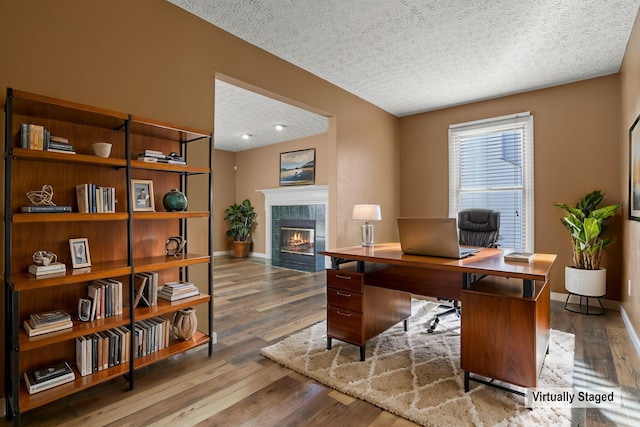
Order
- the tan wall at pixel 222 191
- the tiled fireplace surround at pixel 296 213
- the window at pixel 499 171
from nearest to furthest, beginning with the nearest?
the window at pixel 499 171 → the tiled fireplace surround at pixel 296 213 → the tan wall at pixel 222 191

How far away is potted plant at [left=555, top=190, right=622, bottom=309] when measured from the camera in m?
3.35

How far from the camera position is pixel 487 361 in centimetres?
184

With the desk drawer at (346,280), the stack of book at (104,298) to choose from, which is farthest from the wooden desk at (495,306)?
the stack of book at (104,298)

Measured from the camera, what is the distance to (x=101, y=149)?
1.98 metres

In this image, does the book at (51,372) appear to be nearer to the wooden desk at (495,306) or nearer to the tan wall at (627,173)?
the wooden desk at (495,306)

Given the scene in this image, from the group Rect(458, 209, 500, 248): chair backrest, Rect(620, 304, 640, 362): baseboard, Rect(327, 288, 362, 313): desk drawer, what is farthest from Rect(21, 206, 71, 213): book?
Rect(620, 304, 640, 362): baseboard

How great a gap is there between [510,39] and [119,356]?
154 inches

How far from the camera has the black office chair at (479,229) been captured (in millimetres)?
3164

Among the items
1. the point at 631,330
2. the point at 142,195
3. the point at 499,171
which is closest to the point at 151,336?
the point at 142,195

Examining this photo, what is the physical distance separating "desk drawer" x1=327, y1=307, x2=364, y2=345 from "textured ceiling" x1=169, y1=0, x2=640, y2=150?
2.31m

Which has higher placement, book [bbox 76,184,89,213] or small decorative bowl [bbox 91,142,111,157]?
small decorative bowl [bbox 91,142,111,157]

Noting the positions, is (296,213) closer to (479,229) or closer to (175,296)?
(479,229)

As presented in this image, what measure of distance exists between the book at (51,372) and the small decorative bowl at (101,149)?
1228 millimetres

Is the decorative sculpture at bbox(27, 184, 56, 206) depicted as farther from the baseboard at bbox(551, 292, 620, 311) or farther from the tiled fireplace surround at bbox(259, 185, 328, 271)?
the baseboard at bbox(551, 292, 620, 311)
